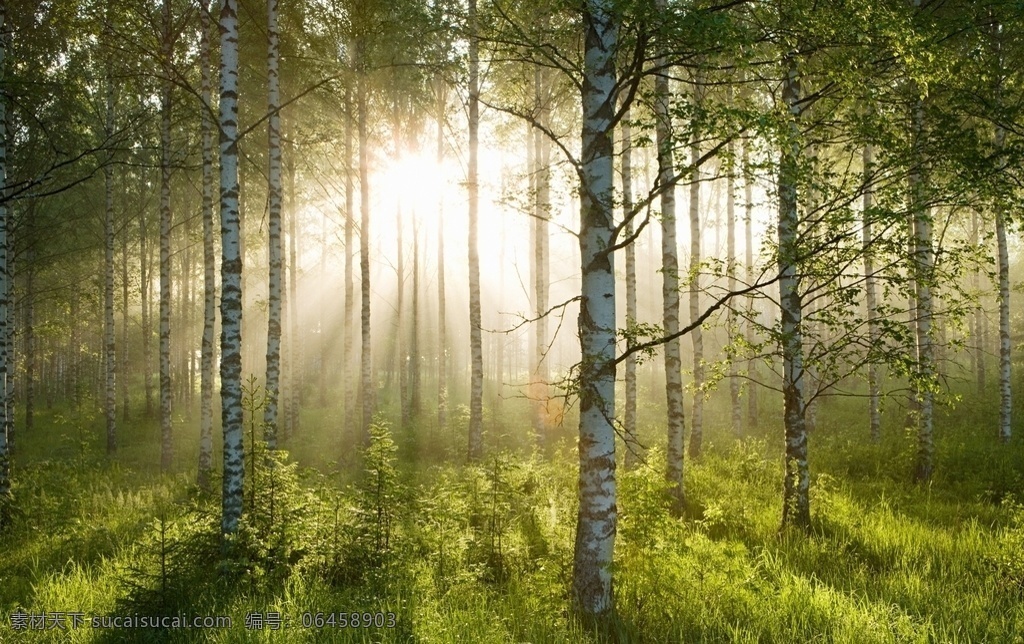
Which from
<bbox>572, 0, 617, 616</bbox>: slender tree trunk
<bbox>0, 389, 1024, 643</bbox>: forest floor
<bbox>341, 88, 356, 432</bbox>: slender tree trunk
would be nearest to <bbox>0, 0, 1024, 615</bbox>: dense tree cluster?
<bbox>572, 0, 617, 616</bbox>: slender tree trunk

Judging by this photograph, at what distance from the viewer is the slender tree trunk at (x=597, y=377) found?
4934 millimetres

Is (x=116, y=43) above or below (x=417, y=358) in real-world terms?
above

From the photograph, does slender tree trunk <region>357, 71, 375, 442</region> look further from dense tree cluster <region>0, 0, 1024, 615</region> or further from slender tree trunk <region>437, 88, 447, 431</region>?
slender tree trunk <region>437, 88, 447, 431</region>

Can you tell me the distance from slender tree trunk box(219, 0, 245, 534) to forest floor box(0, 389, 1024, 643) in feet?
0.90

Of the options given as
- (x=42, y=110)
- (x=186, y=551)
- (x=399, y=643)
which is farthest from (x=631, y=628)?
(x=42, y=110)

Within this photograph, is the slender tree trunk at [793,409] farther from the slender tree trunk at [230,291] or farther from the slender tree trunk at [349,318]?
the slender tree trunk at [349,318]

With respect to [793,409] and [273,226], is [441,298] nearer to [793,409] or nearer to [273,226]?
[273,226]

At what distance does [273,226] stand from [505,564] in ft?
26.8

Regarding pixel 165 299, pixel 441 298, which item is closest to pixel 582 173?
pixel 165 299

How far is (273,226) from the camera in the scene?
11.2 m

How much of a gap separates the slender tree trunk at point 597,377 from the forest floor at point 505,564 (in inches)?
17.0

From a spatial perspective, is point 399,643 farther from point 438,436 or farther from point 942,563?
point 438,436

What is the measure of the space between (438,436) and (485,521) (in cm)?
843

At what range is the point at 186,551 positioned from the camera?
237 inches
